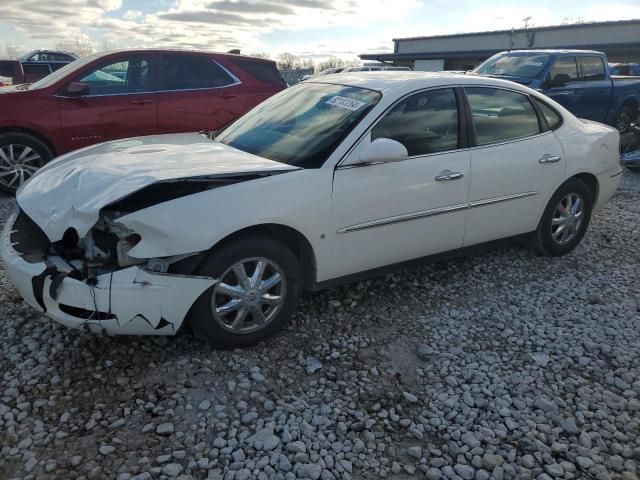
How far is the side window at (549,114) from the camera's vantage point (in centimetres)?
453

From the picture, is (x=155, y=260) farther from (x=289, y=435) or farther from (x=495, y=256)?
(x=495, y=256)

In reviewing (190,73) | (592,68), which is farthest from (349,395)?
(592,68)

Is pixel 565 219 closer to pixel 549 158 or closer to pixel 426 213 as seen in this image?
pixel 549 158

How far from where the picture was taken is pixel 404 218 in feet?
11.9

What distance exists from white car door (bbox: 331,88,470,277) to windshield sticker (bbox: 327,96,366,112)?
0.67 ft

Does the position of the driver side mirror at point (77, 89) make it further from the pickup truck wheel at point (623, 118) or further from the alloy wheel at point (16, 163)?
the pickup truck wheel at point (623, 118)

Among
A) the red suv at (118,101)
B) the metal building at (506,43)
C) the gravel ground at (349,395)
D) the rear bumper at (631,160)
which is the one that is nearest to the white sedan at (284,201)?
the gravel ground at (349,395)

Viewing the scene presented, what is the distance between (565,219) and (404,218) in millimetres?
2014

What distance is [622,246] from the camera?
5.28 metres

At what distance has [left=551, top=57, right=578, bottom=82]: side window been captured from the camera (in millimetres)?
8992

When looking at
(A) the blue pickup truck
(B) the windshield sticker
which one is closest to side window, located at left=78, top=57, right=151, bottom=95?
(B) the windshield sticker

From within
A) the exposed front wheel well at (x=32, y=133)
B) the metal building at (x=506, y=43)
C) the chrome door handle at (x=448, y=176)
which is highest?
the metal building at (x=506, y=43)

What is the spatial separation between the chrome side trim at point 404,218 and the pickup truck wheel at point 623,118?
27.1ft

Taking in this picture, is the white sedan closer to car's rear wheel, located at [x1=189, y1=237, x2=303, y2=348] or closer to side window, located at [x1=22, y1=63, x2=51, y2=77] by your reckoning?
car's rear wheel, located at [x1=189, y1=237, x2=303, y2=348]
